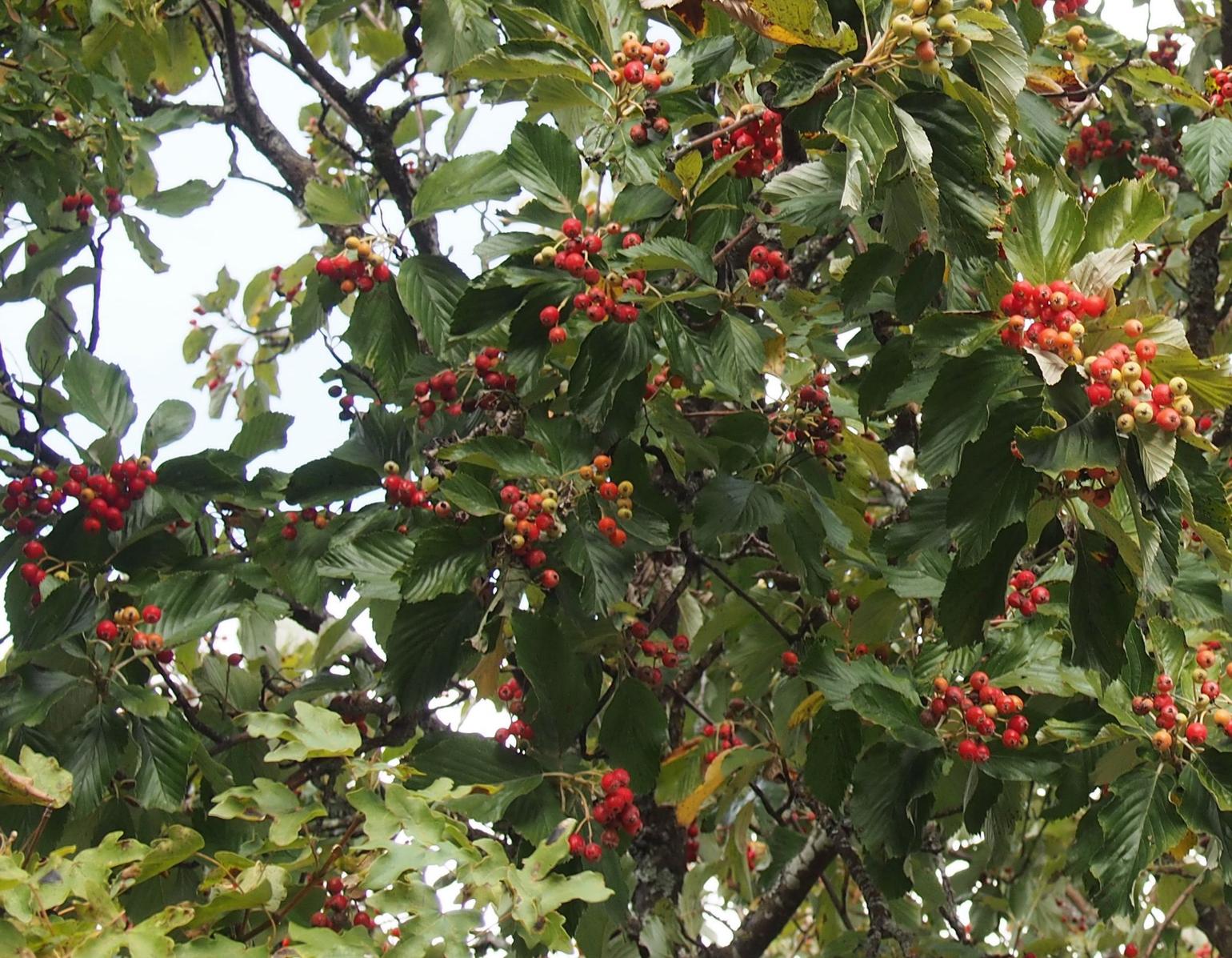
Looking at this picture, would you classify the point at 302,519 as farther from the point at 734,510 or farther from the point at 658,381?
the point at 734,510

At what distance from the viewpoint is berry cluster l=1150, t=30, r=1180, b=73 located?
14.6ft

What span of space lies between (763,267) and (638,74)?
48cm

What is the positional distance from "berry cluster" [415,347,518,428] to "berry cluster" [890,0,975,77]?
104cm

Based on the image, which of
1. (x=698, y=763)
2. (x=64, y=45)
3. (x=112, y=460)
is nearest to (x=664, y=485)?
(x=698, y=763)

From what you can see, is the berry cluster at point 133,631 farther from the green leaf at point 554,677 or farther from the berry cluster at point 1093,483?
the berry cluster at point 1093,483

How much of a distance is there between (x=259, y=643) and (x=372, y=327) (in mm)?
1408

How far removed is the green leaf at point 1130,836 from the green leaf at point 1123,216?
111 centimetres

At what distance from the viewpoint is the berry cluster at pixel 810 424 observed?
2.76 m

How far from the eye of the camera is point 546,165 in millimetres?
2418

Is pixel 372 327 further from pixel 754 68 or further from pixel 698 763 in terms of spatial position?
pixel 698 763

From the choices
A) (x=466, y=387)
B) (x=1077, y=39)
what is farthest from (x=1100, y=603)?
(x=1077, y=39)

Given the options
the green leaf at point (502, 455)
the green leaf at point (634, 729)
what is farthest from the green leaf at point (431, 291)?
the green leaf at point (634, 729)

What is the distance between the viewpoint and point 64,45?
3342mm

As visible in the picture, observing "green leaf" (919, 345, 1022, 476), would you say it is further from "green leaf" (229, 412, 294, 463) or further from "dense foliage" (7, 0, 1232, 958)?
"green leaf" (229, 412, 294, 463)
